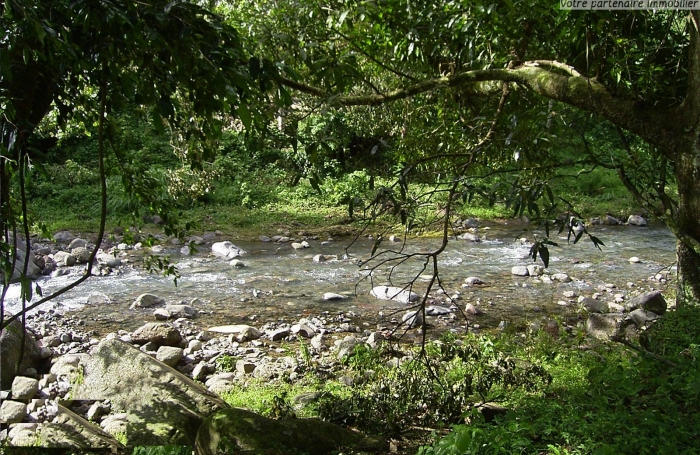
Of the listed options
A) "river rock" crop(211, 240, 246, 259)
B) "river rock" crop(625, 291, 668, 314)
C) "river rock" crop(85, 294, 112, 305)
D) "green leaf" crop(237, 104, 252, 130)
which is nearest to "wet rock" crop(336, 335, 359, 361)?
"river rock" crop(625, 291, 668, 314)

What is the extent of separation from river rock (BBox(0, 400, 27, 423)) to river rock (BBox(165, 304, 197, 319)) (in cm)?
261

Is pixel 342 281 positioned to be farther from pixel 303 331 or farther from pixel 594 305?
pixel 594 305

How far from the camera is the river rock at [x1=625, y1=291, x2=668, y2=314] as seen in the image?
6.84 metres

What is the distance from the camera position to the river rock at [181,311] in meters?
7.37

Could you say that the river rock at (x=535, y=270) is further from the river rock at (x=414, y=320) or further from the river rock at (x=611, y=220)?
the river rock at (x=611, y=220)

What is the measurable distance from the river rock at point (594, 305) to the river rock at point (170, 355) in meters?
4.61

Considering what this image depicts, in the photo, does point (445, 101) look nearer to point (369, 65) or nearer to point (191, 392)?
point (369, 65)

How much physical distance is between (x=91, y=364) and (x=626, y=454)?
3856mm

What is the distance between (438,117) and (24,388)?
4088 mm

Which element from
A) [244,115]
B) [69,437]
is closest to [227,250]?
[69,437]

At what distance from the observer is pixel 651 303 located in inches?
271

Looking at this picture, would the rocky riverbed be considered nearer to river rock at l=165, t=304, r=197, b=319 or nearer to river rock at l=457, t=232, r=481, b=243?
river rock at l=165, t=304, r=197, b=319

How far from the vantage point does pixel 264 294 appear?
8.33m


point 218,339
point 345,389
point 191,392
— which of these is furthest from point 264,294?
point 191,392
